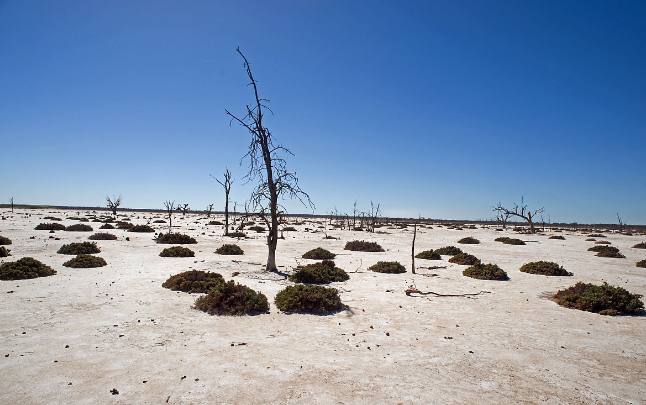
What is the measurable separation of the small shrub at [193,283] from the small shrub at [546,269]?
14.3m

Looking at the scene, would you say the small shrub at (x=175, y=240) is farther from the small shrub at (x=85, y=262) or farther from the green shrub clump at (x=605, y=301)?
the green shrub clump at (x=605, y=301)

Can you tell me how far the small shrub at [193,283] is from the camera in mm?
10641

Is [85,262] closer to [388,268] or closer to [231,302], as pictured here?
[231,302]

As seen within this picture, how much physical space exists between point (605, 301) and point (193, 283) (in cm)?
1255

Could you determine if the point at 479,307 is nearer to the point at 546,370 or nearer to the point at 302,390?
the point at 546,370

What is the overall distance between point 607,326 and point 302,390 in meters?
8.16

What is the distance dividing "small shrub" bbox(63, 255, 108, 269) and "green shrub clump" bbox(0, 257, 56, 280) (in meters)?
1.43

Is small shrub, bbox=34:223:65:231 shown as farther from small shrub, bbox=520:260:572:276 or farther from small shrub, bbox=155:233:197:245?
small shrub, bbox=520:260:572:276

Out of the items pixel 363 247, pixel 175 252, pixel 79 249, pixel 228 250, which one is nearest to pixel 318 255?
pixel 363 247

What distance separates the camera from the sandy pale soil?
4.73 metres

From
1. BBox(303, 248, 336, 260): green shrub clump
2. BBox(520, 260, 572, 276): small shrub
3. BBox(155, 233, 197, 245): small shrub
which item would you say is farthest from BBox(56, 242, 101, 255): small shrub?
BBox(520, 260, 572, 276): small shrub

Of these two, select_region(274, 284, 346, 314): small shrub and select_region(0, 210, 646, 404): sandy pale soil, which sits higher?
select_region(274, 284, 346, 314): small shrub

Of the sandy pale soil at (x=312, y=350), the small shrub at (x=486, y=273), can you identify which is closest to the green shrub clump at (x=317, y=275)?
the sandy pale soil at (x=312, y=350)

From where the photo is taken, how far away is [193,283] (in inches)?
424
